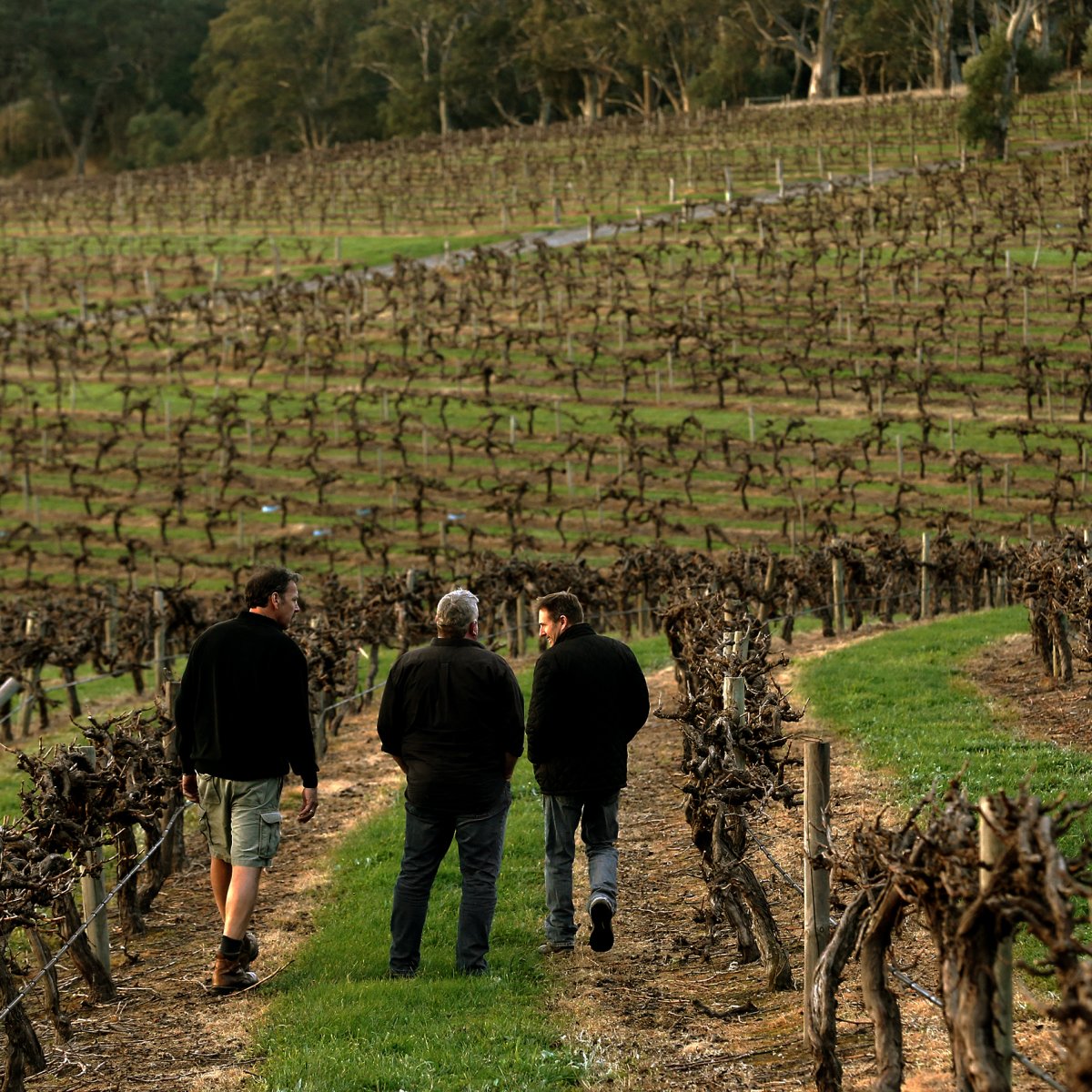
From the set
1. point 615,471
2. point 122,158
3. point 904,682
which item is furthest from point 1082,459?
point 122,158

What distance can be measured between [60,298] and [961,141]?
37283 millimetres

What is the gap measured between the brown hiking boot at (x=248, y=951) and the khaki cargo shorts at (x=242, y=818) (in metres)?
0.47

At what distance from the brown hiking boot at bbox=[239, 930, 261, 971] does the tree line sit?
72.8 metres

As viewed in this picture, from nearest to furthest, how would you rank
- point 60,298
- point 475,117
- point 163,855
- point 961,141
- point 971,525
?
point 163,855 < point 971,525 < point 60,298 < point 961,141 < point 475,117

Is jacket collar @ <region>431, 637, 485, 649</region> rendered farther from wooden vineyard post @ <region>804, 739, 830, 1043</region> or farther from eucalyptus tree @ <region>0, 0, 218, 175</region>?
eucalyptus tree @ <region>0, 0, 218, 175</region>

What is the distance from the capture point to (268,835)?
8.07 meters

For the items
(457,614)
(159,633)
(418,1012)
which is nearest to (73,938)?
(418,1012)

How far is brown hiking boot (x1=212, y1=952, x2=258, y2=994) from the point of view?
8.07 m

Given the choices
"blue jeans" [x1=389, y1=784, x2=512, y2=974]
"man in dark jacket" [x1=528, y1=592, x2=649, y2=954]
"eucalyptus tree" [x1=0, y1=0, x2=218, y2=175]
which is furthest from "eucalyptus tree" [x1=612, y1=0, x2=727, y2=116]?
"blue jeans" [x1=389, y1=784, x2=512, y2=974]

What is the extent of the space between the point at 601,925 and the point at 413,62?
8653 centimetres

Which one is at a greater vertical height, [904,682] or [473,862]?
[473,862]

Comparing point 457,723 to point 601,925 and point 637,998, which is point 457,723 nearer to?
point 601,925

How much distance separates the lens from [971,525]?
31.3 meters

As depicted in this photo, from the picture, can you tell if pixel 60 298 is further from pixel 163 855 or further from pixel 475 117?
pixel 163 855
